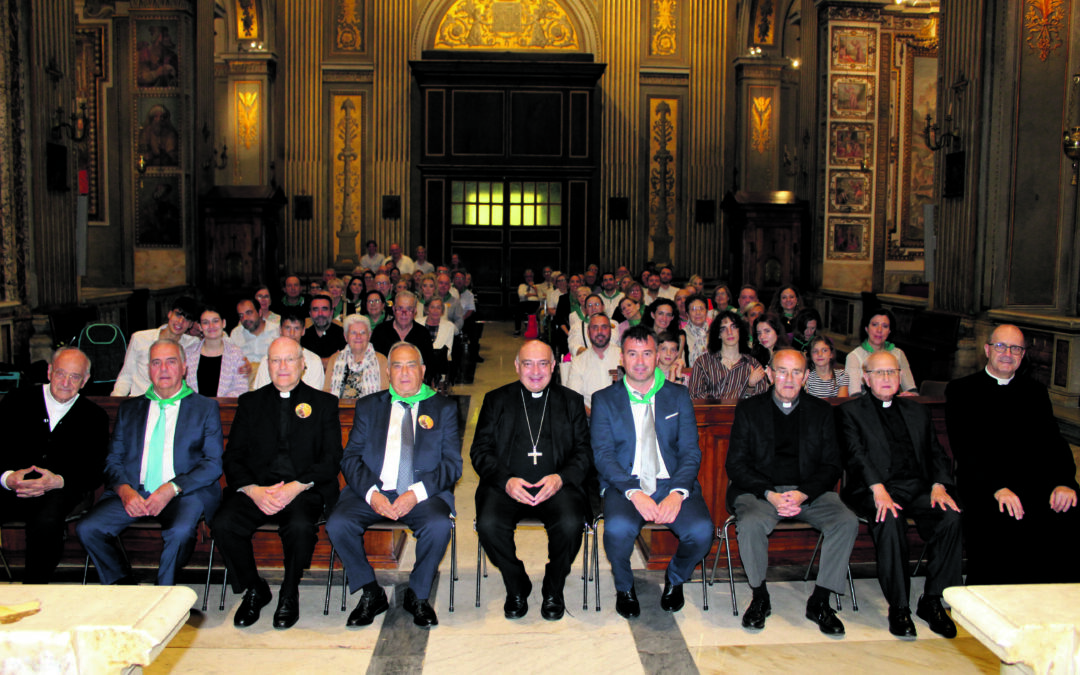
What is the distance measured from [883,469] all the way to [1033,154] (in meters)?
5.99

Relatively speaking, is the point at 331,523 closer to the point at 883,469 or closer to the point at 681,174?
the point at 883,469

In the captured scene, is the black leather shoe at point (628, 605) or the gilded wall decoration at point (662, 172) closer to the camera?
the black leather shoe at point (628, 605)

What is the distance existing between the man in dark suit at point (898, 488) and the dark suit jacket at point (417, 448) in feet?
6.73

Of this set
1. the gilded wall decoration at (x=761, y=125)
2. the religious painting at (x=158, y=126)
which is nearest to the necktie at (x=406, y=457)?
the religious painting at (x=158, y=126)

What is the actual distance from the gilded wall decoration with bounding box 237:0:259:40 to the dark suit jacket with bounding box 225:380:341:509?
43.4ft

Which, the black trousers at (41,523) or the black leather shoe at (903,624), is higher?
the black trousers at (41,523)

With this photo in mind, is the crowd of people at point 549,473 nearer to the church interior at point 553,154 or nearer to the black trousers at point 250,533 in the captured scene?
the black trousers at point 250,533

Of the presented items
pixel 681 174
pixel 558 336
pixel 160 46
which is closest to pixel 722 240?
pixel 681 174

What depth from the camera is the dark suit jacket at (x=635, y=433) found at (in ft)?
14.3

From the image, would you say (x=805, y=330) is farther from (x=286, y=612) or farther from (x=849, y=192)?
(x=849, y=192)

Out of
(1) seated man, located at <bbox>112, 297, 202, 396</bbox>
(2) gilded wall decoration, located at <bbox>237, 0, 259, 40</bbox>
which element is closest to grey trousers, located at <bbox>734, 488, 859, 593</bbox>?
(1) seated man, located at <bbox>112, 297, 202, 396</bbox>

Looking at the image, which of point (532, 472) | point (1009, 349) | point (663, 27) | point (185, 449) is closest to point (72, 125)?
point (185, 449)

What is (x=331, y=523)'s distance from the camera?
4094 millimetres

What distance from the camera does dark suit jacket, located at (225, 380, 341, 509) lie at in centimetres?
431
